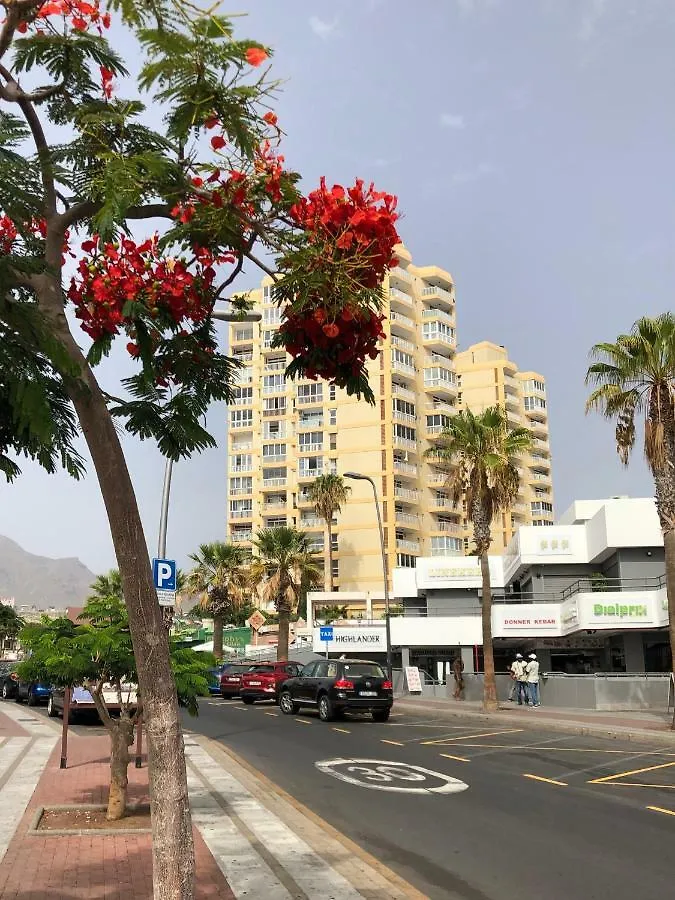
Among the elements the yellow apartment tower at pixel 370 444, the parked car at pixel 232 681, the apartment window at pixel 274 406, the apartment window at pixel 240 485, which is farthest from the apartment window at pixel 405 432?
the parked car at pixel 232 681

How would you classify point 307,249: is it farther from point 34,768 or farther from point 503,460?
point 503,460

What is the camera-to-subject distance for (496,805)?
10984 millimetres

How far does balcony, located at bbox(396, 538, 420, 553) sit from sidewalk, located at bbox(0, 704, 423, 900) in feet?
221

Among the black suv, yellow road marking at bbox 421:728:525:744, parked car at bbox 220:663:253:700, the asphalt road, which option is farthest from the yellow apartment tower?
the asphalt road

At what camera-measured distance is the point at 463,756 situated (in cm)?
1631

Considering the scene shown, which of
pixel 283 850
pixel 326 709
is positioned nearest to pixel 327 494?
pixel 326 709

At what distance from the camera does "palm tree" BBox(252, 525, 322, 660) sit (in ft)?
158

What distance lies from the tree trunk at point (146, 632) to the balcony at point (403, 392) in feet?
257

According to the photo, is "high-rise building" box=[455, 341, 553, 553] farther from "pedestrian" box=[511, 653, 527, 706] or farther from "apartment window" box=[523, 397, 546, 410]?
"pedestrian" box=[511, 653, 527, 706]

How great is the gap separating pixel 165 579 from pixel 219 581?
123 feet

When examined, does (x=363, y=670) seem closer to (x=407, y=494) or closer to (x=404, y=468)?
(x=407, y=494)

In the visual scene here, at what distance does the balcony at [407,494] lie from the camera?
80.1 metres

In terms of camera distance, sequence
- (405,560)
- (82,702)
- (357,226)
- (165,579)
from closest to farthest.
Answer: (357,226) < (165,579) < (82,702) < (405,560)

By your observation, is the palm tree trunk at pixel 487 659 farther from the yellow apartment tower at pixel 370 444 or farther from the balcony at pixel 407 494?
the balcony at pixel 407 494
